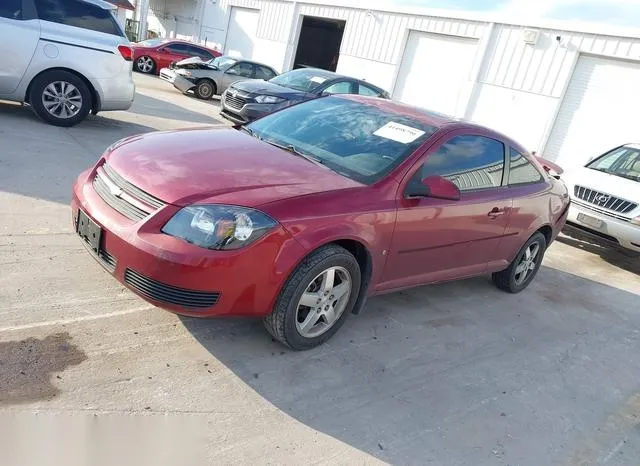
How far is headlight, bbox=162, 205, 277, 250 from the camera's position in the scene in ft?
9.39

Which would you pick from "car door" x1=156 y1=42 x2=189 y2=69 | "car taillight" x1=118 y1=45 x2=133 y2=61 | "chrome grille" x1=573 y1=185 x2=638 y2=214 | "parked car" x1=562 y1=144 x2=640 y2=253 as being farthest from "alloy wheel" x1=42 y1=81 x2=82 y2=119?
"car door" x1=156 y1=42 x2=189 y2=69

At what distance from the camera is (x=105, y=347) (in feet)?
10.1

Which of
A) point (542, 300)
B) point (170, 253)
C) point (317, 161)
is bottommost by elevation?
point (542, 300)

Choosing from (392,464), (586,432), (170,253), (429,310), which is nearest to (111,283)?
(170,253)

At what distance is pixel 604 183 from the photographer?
7.61 meters

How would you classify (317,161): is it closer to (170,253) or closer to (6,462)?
(170,253)

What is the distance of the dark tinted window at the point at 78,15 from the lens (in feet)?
22.7

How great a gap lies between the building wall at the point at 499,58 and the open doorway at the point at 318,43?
3.41m

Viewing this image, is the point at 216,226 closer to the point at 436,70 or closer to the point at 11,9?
the point at 11,9

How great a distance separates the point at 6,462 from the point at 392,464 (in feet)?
5.83

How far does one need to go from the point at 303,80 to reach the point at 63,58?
564cm

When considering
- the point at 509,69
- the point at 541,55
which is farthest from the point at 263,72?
the point at 541,55

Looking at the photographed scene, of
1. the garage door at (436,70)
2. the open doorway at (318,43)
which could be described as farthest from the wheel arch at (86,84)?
the open doorway at (318,43)

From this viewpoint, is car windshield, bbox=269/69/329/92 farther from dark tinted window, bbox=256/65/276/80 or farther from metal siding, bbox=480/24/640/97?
metal siding, bbox=480/24/640/97
